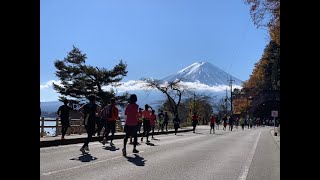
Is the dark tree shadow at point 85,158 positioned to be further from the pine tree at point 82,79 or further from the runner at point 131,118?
the pine tree at point 82,79

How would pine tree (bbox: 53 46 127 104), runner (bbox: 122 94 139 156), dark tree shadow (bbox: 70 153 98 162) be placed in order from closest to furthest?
1. dark tree shadow (bbox: 70 153 98 162)
2. runner (bbox: 122 94 139 156)
3. pine tree (bbox: 53 46 127 104)

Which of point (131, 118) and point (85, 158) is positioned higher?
point (131, 118)

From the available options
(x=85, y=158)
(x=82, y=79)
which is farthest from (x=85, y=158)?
(x=82, y=79)

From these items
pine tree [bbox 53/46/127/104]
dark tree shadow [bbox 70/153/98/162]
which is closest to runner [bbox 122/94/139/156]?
dark tree shadow [bbox 70/153/98/162]

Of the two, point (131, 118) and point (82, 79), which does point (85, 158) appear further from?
point (82, 79)

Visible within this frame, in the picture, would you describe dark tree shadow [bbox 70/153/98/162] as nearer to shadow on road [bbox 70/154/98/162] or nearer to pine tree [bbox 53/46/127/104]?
shadow on road [bbox 70/154/98/162]

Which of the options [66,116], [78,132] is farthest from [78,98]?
[66,116]

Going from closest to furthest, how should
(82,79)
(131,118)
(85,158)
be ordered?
(85,158), (131,118), (82,79)

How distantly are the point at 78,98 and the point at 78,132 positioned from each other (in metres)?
21.5

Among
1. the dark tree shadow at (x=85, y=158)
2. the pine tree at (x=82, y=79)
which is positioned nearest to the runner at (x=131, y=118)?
the dark tree shadow at (x=85, y=158)

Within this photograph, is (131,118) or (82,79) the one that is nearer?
(131,118)

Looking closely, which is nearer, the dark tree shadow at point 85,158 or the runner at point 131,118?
the dark tree shadow at point 85,158
